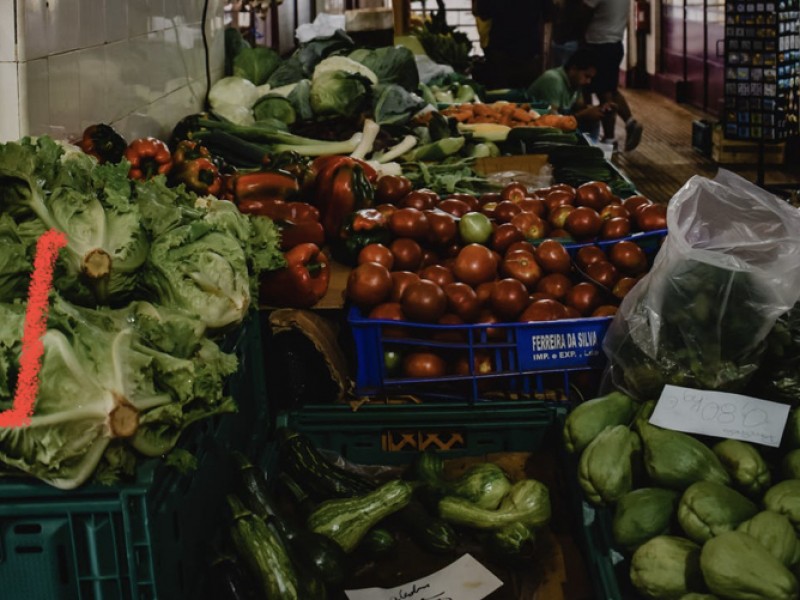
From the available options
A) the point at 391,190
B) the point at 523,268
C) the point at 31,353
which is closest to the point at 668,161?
the point at 391,190

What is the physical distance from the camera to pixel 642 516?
1.86 metres

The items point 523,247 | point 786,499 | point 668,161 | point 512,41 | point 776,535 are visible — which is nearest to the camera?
point 776,535

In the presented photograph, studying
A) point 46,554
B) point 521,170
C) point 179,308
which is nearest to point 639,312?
point 179,308

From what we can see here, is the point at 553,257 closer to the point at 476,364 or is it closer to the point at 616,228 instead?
the point at 616,228

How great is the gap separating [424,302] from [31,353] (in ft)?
4.62

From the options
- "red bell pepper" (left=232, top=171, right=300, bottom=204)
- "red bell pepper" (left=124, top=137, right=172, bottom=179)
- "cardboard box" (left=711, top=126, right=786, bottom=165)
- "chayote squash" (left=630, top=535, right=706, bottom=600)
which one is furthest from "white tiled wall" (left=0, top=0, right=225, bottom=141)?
"cardboard box" (left=711, top=126, right=786, bottom=165)

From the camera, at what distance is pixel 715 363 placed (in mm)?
2193

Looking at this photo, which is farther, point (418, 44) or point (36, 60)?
point (418, 44)

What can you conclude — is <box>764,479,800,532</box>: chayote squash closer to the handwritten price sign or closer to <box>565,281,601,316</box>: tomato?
<box>565,281,601,316</box>: tomato

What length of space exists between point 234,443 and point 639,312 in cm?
110

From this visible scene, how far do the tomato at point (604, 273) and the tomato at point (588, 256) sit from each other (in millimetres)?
40

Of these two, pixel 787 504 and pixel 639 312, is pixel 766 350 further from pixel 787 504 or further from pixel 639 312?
pixel 787 504

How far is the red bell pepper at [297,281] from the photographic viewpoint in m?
2.88

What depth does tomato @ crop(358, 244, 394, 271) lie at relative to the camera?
3.06 meters
